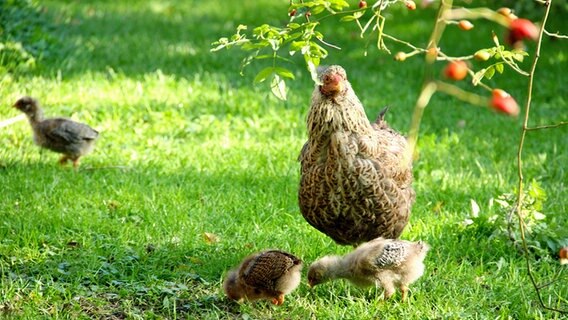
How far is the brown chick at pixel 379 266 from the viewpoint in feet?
16.2

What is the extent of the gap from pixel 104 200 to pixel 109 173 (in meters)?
Answer: 0.70

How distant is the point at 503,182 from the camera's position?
291 inches

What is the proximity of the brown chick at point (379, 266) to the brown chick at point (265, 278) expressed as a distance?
18cm

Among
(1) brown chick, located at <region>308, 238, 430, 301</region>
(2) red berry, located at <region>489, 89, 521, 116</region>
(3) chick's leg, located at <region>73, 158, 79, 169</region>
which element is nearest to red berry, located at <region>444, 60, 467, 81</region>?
(2) red berry, located at <region>489, 89, 521, 116</region>

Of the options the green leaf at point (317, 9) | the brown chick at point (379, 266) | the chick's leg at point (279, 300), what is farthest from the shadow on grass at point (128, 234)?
the green leaf at point (317, 9)

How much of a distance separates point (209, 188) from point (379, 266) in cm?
232

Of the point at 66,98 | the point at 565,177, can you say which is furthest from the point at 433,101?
the point at 66,98

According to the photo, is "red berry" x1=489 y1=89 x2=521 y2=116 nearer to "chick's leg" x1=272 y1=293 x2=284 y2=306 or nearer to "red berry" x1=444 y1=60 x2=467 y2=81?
"red berry" x1=444 y1=60 x2=467 y2=81

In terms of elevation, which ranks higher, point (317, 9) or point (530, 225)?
point (317, 9)

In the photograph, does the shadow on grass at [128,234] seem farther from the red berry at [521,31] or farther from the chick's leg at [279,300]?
the red berry at [521,31]

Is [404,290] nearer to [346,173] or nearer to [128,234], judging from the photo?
[346,173]

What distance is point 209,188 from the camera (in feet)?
22.9

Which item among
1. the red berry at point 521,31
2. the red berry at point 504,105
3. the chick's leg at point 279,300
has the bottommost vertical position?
the chick's leg at point 279,300

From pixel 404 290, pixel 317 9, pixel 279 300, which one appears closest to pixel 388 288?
pixel 404 290
